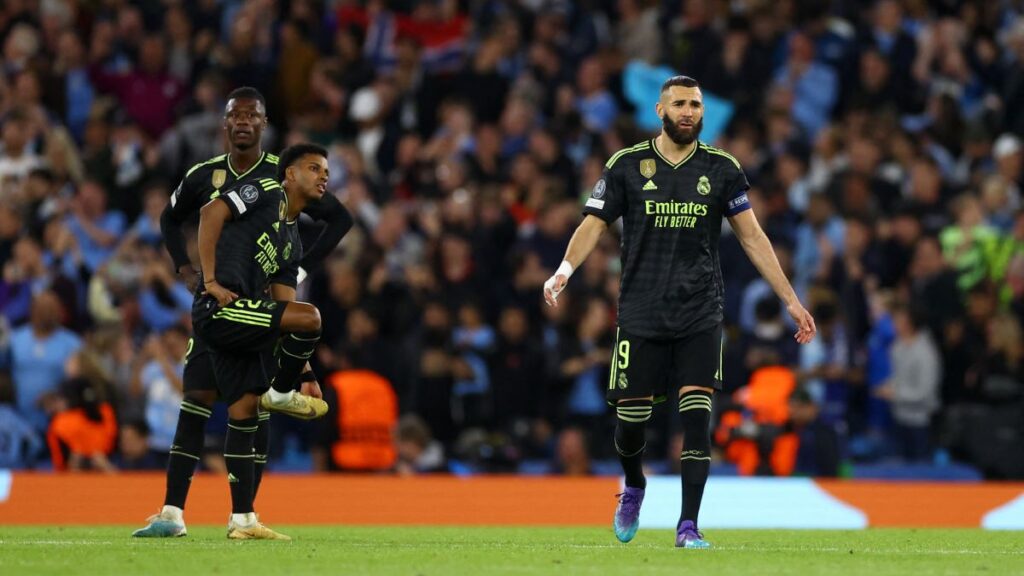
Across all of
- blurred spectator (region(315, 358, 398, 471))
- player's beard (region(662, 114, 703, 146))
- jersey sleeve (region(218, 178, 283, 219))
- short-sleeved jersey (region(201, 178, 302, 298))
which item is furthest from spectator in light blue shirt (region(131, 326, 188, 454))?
player's beard (region(662, 114, 703, 146))

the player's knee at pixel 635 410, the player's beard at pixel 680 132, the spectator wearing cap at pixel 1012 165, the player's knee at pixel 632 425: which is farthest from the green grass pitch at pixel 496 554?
the spectator wearing cap at pixel 1012 165

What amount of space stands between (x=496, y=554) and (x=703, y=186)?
2.34 meters

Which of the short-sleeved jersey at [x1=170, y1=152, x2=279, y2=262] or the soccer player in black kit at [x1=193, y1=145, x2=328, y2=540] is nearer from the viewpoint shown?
the soccer player in black kit at [x1=193, y1=145, x2=328, y2=540]

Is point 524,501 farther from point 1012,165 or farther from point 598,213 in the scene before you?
point 1012,165

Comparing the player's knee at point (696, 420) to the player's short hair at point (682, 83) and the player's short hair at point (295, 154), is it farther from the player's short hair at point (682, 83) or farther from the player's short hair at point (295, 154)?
the player's short hair at point (295, 154)

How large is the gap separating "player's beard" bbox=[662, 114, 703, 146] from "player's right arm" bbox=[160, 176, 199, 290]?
112 inches

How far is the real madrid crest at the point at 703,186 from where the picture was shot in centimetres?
976

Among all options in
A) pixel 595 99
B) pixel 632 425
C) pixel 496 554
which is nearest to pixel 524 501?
pixel 632 425

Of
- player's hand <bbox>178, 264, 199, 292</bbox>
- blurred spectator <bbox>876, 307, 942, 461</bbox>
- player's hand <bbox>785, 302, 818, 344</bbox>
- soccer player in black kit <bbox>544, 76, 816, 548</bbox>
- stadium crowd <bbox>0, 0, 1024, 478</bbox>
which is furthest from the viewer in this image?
blurred spectator <bbox>876, 307, 942, 461</bbox>

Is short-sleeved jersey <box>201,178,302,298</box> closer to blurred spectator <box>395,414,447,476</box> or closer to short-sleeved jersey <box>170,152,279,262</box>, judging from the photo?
short-sleeved jersey <box>170,152,279,262</box>

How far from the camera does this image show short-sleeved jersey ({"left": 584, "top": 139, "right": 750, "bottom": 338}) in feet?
31.8

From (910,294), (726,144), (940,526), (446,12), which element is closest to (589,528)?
(940,526)

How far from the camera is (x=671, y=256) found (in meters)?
9.75

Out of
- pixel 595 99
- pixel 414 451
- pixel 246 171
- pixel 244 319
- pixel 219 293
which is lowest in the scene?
pixel 414 451
